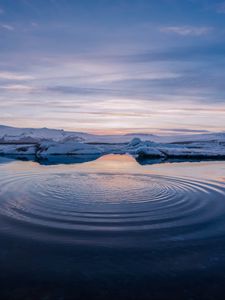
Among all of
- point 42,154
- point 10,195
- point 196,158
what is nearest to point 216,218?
point 10,195

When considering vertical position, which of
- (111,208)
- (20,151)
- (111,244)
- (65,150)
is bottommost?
(111,244)

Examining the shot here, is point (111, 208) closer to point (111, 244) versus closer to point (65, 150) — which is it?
point (111, 244)

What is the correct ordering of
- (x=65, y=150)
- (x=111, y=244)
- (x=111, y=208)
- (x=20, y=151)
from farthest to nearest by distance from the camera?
(x=20, y=151)
(x=65, y=150)
(x=111, y=208)
(x=111, y=244)

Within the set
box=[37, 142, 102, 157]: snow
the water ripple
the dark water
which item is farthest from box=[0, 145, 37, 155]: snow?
the dark water

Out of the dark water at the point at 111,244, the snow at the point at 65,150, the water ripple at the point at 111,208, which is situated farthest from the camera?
the snow at the point at 65,150

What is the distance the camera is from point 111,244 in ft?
12.6

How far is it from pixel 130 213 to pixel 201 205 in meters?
1.54

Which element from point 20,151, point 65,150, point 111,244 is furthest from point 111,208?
point 20,151

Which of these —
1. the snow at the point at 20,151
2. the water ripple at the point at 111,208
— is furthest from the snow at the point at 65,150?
the water ripple at the point at 111,208

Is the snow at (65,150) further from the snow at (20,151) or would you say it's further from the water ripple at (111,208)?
the water ripple at (111,208)

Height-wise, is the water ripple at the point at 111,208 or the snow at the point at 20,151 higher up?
the snow at the point at 20,151

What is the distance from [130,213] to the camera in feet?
17.0

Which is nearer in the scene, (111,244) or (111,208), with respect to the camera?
(111,244)

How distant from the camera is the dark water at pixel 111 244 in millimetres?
2857
